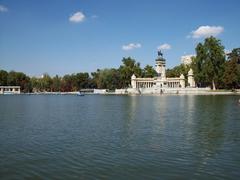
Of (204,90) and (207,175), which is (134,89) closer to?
(204,90)

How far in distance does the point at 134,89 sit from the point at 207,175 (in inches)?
4523

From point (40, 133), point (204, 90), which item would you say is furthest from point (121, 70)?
point (40, 133)

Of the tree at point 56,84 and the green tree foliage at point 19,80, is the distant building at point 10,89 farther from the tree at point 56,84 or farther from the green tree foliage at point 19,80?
the tree at point 56,84

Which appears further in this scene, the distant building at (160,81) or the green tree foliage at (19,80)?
the green tree foliage at (19,80)

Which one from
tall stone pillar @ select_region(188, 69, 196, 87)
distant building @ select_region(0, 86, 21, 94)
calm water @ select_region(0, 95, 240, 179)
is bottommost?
calm water @ select_region(0, 95, 240, 179)

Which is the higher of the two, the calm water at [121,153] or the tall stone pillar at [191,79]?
the tall stone pillar at [191,79]

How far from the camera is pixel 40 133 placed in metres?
21.0

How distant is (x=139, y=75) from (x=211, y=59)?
40335 millimetres

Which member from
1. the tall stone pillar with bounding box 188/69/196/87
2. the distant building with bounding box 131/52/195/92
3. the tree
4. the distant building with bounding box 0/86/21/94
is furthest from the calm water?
the tree

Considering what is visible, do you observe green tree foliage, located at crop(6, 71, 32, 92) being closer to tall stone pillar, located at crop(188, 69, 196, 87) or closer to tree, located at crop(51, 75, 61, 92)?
tree, located at crop(51, 75, 61, 92)

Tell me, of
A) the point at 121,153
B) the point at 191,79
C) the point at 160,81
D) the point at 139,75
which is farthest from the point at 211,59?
the point at 121,153

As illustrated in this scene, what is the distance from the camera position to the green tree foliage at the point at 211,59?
341 ft

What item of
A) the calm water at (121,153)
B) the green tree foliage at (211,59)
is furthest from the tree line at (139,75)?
the calm water at (121,153)

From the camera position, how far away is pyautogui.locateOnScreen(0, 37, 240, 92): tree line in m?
104
